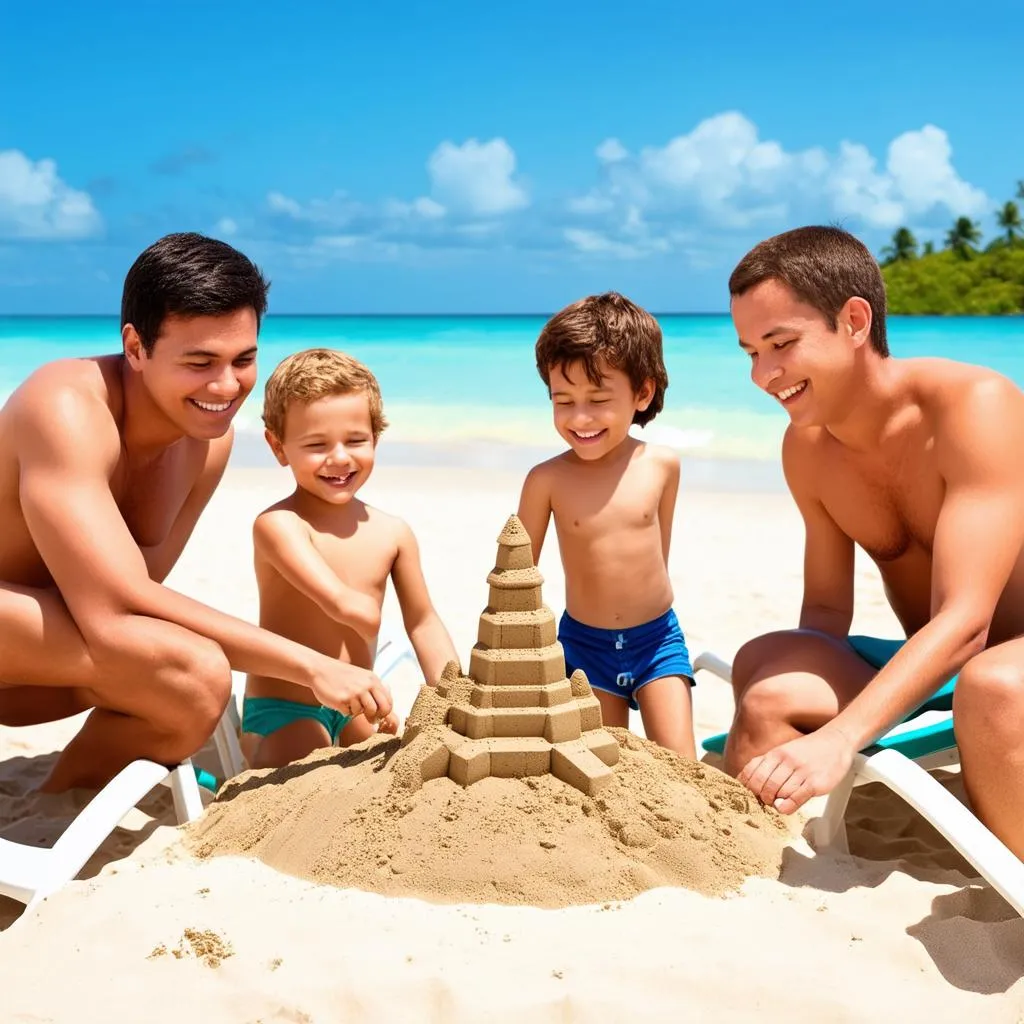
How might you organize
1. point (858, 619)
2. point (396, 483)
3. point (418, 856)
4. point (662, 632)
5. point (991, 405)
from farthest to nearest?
point (396, 483), point (858, 619), point (662, 632), point (991, 405), point (418, 856)

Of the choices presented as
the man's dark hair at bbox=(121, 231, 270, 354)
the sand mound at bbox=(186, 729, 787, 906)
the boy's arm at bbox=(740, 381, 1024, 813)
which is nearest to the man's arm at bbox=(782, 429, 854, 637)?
the boy's arm at bbox=(740, 381, 1024, 813)

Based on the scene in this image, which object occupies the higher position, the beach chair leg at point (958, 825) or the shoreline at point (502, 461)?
the shoreline at point (502, 461)

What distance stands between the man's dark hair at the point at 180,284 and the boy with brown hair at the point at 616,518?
1004mm

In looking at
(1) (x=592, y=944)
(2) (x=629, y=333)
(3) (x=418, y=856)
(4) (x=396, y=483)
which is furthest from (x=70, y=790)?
(4) (x=396, y=483)

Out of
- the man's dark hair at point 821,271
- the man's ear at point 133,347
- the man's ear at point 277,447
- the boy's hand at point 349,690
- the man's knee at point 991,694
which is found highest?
the man's dark hair at point 821,271

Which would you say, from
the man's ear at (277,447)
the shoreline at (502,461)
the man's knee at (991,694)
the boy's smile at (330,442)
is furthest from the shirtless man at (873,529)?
the shoreline at (502,461)

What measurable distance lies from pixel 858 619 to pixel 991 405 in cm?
362

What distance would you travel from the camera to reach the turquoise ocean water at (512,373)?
16.4 meters

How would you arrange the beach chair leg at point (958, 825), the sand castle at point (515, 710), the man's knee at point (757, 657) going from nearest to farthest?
the beach chair leg at point (958, 825) < the sand castle at point (515, 710) < the man's knee at point (757, 657)

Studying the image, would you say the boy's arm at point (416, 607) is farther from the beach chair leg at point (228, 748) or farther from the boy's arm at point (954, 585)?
the boy's arm at point (954, 585)

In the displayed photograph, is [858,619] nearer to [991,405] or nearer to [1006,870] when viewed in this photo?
[991,405]

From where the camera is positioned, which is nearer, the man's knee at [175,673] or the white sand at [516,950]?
the white sand at [516,950]

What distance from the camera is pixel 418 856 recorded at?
2.78 meters

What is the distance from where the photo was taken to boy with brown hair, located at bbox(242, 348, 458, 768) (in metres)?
3.76
